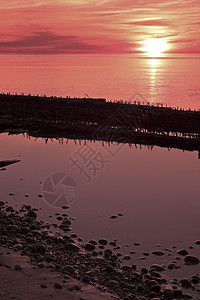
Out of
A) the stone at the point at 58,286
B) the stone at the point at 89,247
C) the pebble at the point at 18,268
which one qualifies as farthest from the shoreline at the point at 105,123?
the stone at the point at 58,286

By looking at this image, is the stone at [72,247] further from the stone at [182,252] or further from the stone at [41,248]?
the stone at [182,252]

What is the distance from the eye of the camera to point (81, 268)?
11.3m

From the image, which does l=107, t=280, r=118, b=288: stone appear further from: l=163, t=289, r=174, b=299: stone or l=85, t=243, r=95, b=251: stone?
l=85, t=243, r=95, b=251: stone

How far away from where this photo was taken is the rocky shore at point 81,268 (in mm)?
10094

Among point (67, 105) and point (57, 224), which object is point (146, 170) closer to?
point (57, 224)

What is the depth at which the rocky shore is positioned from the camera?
1009 centimetres

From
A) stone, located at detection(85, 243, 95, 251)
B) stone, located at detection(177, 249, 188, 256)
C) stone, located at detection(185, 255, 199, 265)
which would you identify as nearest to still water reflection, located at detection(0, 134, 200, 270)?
stone, located at detection(177, 249, 188, 256)

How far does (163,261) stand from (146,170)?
39.9ft

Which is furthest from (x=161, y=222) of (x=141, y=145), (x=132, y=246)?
(x=141, y=145)

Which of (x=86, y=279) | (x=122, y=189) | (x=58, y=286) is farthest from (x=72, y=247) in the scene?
(x=122, y=189)

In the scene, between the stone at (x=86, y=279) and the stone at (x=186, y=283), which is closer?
the stone at (x=86, y=279)

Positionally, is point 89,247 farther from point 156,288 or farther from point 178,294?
point 178,294

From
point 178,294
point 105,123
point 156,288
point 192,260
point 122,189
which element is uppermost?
point 105,123

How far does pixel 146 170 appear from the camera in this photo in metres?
24.2
